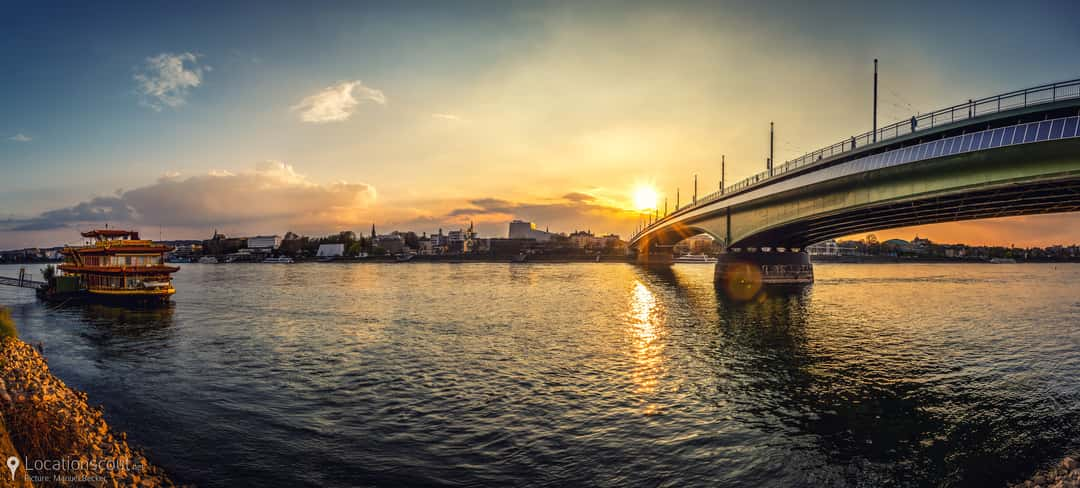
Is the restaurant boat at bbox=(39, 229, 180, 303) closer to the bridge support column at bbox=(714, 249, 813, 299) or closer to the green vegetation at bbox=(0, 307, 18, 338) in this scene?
the green vegetation at bbox=(0, 307, 18, 338)

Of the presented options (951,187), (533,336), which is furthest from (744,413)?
(951,187)

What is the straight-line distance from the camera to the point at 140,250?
4738cm

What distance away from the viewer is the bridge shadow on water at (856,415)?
12.3 meters

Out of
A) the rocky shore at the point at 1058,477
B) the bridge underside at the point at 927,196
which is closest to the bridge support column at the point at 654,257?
the bridge underside at the point at 927,196

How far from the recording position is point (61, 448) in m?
11.6

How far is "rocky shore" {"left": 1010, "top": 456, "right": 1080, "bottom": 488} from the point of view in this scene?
11070 millimetres

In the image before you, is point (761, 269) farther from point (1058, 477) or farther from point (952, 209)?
point (1058, 477)

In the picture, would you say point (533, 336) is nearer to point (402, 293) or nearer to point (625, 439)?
point (625, 439)

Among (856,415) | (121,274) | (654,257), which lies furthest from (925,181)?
(654,257)

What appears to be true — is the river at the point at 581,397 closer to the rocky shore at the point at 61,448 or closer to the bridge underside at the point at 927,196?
the rocky shore at the point at 61,448

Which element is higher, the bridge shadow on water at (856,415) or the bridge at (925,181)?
the bridge at (925,181)

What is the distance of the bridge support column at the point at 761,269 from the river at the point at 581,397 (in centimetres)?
3086

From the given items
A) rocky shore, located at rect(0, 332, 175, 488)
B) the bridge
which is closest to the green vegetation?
rocky shore, located at rect(0, 332, 175, 488)

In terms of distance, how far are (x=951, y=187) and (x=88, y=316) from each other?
2807 inches
